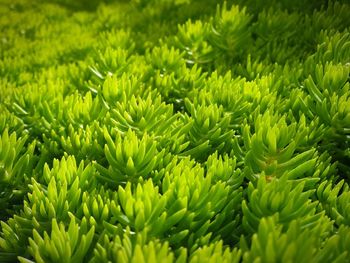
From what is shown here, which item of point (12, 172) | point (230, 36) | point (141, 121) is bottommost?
point (12, 172)

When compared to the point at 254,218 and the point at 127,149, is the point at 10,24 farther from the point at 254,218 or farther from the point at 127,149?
the point at 254,218

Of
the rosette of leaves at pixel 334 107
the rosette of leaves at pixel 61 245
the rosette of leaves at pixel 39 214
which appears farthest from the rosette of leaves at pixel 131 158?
the rosette of leaves at pixel 334 107

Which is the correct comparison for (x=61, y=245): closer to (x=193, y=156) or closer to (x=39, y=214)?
Answer: (x=39, y=214)

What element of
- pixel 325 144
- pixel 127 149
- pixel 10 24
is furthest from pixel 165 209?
pixel 10 24

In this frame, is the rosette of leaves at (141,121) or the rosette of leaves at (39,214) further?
the rosette of leaves at (141,121)

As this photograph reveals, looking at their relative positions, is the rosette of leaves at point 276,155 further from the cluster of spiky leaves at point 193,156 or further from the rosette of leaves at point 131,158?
the rosette of leaves at point 131,158

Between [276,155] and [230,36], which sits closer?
[276,155]

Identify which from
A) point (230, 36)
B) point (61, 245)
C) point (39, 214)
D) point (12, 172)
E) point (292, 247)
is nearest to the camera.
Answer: point (292, 247)

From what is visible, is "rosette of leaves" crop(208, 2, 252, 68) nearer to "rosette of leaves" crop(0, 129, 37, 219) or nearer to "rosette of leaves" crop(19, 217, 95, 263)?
"rosette of leaves" crop(0, 129, 37, 219)

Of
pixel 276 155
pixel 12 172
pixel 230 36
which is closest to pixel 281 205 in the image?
pixel 276 155
